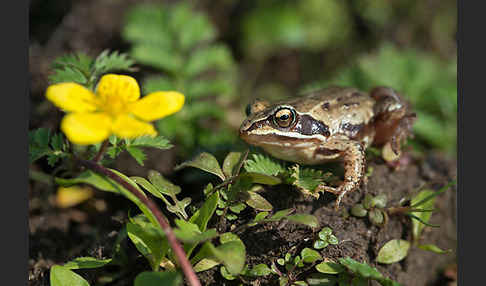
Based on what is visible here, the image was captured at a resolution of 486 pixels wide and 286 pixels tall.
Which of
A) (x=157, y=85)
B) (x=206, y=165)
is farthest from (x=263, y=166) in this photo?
(x=157, y=85)

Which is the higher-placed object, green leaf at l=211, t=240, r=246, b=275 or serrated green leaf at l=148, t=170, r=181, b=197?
serrated green leaf at l=148, t=170, r=181, b=197

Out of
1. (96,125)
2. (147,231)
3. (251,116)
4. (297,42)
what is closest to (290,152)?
(251,116)

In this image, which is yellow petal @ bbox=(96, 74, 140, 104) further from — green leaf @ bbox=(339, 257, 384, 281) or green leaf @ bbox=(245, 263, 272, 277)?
green leaf @ bbox=(339, 257, 384, 281)

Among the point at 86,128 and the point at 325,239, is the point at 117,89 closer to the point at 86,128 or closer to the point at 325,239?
the point at 86,128

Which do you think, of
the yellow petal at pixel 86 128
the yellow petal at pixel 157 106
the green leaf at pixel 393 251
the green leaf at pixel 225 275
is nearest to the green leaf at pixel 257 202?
the green leaf at pixel 225 275

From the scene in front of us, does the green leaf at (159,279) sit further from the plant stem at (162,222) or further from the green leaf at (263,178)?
the green leaf at (263,178)

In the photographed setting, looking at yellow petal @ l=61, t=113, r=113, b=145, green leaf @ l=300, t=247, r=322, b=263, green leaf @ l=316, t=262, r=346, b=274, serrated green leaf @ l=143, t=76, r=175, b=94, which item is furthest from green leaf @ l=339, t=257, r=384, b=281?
serrated green leaf @ l=143, t=76, r=175, b=94

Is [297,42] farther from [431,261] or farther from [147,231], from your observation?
[147,231]
